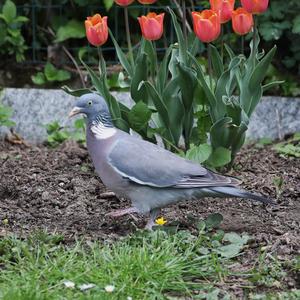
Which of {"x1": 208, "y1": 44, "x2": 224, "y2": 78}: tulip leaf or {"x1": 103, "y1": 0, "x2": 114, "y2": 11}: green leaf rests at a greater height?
{"x1": 208, "y1": 44, "x2": 224, "y2": 78}: tulip leaf

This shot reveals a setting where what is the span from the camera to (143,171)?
5012 mm

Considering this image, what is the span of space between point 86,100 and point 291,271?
1.46m

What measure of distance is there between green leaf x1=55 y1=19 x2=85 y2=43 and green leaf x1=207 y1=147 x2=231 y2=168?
8.25 feet

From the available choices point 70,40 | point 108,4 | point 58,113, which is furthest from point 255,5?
point 70,40

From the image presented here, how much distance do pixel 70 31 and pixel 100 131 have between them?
3056 mm

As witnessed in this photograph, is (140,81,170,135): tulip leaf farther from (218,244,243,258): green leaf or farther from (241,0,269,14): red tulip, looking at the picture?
(218,244,243,258): green leaf

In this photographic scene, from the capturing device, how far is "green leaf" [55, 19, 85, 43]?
314 inches

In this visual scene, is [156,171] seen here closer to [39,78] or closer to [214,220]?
[214,220]

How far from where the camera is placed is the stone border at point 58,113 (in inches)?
296

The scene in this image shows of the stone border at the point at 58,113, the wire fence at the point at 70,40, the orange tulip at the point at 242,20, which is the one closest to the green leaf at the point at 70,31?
the wire fence at the point at 70,40

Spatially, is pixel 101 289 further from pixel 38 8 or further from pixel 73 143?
pixel 38 8

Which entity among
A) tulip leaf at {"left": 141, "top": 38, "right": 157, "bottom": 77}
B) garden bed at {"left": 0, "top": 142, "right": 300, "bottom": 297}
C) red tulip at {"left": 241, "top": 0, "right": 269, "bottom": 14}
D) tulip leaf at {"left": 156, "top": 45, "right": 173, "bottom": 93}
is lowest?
garden bed at {"left": 0, "top": 142, "right": 300, "bottom": 297}

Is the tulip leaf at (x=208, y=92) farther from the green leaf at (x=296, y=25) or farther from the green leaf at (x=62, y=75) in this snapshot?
the green leaf at (x=62, y=75)

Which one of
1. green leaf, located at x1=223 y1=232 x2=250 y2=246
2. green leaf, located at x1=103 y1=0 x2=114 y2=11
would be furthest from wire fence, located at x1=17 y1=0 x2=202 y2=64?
green leaf, located at x1=223 y1=232 x2=250 y2=246
